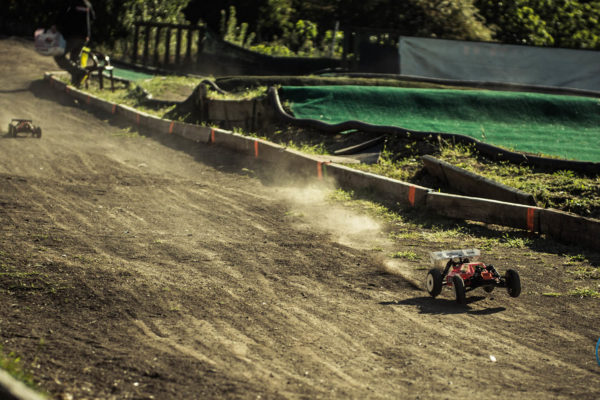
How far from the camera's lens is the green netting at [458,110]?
1107 cm

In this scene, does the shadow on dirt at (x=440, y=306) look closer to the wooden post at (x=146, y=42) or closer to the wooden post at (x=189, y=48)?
the wooden post at (x=189, y=48)

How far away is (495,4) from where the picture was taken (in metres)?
25.6

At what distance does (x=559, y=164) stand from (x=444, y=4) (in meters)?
17.0

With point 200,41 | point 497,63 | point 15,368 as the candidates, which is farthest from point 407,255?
point 200,41

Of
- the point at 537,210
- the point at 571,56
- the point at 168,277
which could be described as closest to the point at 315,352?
the point at 168,277

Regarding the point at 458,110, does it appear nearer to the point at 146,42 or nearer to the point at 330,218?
the point at 330,218

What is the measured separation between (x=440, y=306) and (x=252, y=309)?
4.87 ft

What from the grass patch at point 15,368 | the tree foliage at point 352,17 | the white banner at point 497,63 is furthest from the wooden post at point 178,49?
the grass patch at point 15,368

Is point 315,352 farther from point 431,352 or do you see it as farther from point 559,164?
point 559,164

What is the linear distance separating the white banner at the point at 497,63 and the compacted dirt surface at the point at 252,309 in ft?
35.2

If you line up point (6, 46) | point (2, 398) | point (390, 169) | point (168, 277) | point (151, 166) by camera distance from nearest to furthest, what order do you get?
point (2, 398)
point (168, 277)
point (390, 169)
point (151, 166)
point (6, 46)

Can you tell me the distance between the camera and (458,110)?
11.8 m

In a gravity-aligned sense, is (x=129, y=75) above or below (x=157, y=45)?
below

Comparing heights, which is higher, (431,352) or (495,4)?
(495,4)
